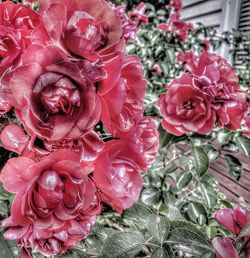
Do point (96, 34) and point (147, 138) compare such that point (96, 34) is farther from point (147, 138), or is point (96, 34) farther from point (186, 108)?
point (186, 108)

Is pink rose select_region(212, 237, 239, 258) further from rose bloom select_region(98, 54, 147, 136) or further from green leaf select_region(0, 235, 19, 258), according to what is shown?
green leaf select_region(0, 235, 19, 258)

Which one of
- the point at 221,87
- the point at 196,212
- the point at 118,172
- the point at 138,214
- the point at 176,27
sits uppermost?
the point at 118,172

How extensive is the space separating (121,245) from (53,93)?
0.33 metres

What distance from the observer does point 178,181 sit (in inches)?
57.4

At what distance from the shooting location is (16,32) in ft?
1.68

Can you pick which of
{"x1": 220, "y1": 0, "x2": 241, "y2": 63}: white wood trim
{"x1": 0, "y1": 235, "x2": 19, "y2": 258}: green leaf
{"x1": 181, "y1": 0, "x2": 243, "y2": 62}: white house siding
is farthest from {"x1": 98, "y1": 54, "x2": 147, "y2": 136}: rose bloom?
{"x1": 220, "y1": 0, "x2": 241, "y2": 63}: white wood trim

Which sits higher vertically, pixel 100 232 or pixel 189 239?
pixel 189 239

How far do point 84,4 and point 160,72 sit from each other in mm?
1947

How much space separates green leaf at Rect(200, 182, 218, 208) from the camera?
4.43 feet

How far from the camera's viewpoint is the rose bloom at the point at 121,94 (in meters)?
0.46

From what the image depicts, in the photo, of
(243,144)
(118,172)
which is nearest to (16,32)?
(118,172)

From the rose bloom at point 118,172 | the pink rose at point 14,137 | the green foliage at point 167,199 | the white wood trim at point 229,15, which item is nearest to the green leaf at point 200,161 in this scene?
the green foliage at point 167,199

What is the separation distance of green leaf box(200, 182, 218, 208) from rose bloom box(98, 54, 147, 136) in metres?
0.91

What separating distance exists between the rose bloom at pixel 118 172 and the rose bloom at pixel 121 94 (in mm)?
31
